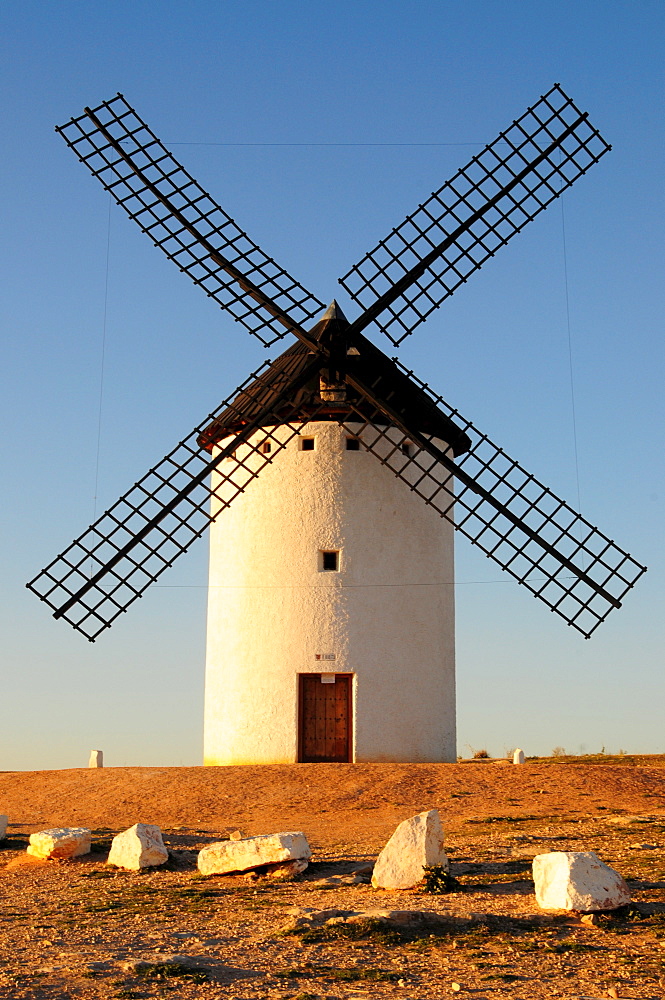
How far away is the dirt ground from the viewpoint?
7.38m

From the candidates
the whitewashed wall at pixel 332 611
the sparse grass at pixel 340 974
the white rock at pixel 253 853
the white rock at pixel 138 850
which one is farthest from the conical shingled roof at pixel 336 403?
the sparse grass at pixel 340 974

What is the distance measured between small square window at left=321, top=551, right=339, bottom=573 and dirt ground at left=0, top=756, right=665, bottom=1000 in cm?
370

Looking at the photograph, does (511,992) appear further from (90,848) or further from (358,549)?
(358,549)

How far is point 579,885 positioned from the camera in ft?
28.6

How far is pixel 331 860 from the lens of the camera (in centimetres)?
1128

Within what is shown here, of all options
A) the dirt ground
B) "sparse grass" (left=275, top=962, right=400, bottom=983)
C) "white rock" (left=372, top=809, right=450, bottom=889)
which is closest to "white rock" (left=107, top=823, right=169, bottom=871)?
the dirt ground

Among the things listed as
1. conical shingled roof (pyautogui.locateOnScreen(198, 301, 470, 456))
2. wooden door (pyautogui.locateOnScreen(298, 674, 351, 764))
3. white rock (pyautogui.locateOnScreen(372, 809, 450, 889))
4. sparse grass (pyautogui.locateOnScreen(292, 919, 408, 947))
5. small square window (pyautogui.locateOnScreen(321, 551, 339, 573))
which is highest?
conical shingled roof (pyautogui.locateOnScreen(198, 301, 470, 456))

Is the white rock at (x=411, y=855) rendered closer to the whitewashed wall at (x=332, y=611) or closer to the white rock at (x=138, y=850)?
the white rock at (x=138, y=850)

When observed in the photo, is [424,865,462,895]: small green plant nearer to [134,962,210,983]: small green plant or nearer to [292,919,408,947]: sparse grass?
[292,919,408,947]: sparse grass

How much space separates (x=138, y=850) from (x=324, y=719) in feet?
25.0

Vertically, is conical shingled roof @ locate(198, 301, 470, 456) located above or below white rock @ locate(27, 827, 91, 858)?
above

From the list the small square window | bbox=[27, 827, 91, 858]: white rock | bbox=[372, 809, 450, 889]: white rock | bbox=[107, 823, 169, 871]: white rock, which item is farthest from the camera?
the small square window

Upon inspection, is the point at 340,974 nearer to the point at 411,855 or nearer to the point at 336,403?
the point at 411,855

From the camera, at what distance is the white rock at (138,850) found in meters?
11.3
